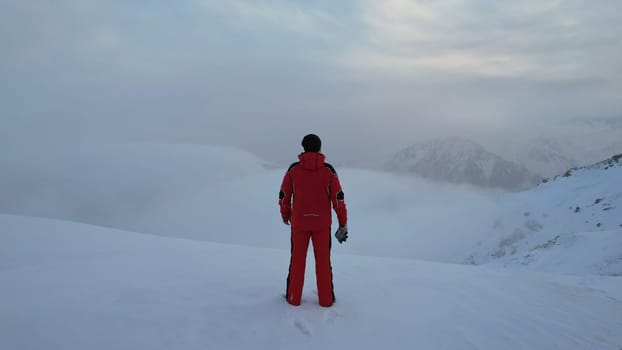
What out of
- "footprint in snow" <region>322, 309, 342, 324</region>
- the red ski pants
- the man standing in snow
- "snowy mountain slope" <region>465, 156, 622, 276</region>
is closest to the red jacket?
the man standing in snow

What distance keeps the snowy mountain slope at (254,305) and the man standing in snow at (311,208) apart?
1.45 feet

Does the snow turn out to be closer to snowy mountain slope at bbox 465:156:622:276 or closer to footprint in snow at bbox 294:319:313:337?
footprint in snow at bbox 294:319:313:337

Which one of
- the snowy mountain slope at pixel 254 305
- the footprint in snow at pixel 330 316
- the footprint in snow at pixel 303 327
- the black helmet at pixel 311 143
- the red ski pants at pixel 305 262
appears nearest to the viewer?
the snowy mountain slope at pixel 254 305

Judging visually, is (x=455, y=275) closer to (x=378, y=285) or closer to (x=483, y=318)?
(x=378, y=285)

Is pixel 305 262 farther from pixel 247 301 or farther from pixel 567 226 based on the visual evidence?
pixel 567 226

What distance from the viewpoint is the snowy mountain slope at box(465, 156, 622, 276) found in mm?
15164

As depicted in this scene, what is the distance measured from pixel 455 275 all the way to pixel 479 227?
213ft

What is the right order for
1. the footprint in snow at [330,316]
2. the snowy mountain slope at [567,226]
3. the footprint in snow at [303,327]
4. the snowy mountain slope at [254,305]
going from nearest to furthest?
the snowy mountain slope at [254,305], the footprint in snow at [303,327], the footprint in snow at [330,316], the snowy mountain slope at [567,226]

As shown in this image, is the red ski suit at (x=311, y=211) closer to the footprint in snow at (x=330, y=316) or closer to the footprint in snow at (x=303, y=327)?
the footprint in snow at (x=330, y=316)

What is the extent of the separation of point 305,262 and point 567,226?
36553 mm

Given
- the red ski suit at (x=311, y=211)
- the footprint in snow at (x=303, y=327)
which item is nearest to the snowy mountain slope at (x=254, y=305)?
the footprint in snow at (x=303, y=327)

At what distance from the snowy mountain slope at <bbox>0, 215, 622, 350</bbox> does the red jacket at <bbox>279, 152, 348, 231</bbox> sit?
1.30 m

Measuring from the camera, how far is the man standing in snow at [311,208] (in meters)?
5.46

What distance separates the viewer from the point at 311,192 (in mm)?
5496
